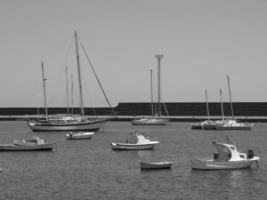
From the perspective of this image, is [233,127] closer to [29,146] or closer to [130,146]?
[130,146]

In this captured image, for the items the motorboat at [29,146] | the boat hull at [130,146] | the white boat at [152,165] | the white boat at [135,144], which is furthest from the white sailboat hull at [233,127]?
the white boat at [152,165]

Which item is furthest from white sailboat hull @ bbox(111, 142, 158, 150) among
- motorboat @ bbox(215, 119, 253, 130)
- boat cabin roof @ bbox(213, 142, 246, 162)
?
motorboat @ bbox(215, 119, 253, 130)

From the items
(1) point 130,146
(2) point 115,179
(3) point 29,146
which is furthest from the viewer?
(3) point 29,146

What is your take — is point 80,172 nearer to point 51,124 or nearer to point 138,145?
point 138,145

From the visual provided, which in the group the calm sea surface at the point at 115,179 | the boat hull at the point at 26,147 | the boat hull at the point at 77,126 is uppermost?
the boat hull at the point at 77,126

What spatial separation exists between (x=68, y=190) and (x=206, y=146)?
177 feet

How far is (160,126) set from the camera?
190m

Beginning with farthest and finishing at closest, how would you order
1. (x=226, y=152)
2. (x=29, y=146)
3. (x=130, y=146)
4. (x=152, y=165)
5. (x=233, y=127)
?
(x=233, y=127), (x=29, y=146), (x=130, y=146), (x=152, y=165), (x=226, y=152)

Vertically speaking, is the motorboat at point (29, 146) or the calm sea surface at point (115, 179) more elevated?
the motorboat at point (29, 146)

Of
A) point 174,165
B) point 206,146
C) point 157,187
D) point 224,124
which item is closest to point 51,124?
point 224,124

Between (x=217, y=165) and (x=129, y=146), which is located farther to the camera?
(x=129, y=146)

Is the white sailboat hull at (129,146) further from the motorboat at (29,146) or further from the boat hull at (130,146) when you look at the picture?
the motorboat at (29,146)

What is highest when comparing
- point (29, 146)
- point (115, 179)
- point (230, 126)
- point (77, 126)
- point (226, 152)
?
point (77, 126)

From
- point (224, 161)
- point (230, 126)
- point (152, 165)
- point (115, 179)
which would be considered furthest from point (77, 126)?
point (115, 179)
